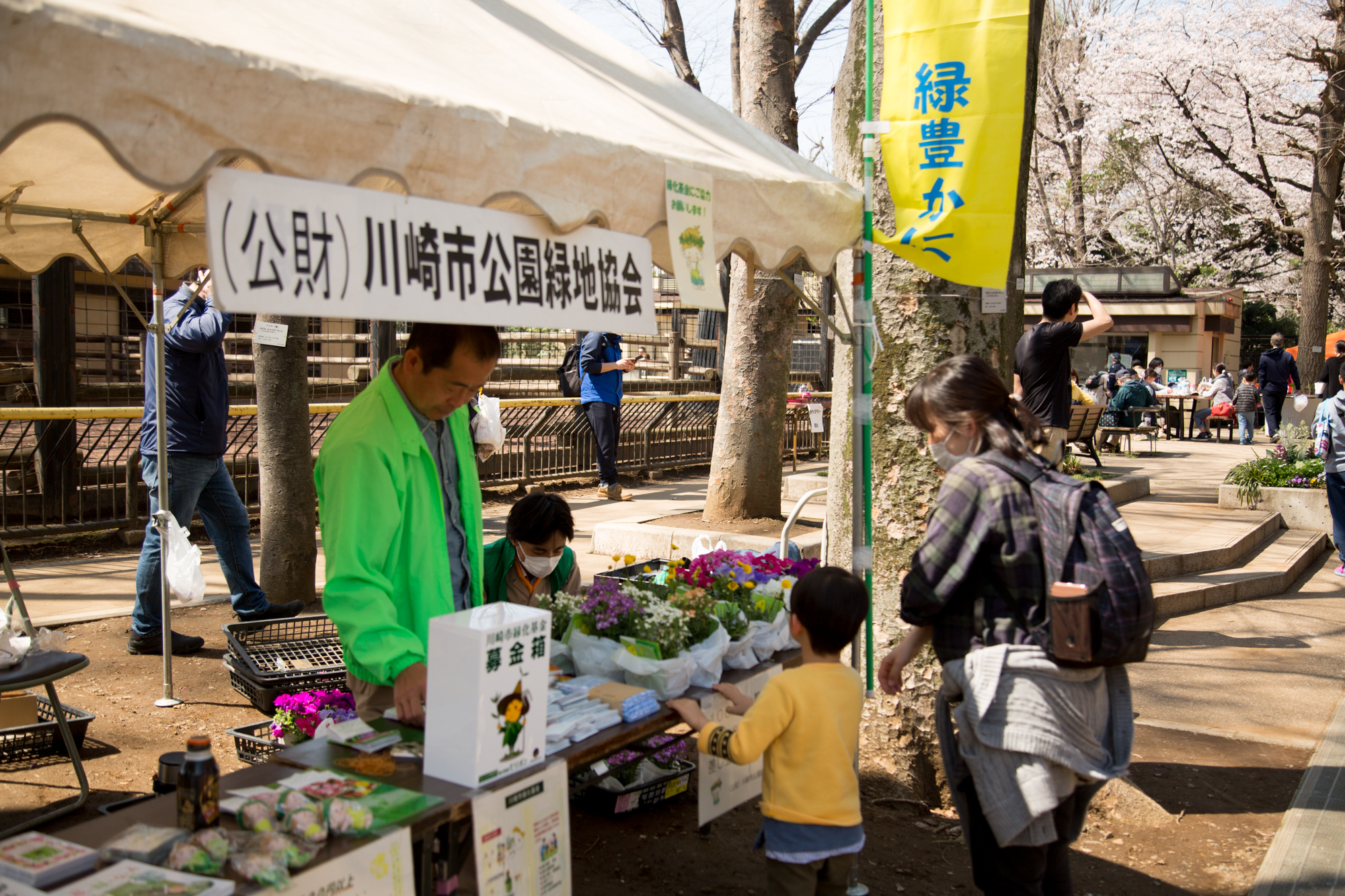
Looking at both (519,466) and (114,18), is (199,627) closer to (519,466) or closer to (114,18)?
(114,18)

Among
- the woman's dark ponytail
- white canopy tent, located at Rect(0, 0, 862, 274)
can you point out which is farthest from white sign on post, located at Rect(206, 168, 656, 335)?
the woman's dark ponytail

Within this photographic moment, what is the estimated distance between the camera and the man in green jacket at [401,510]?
2445 mm

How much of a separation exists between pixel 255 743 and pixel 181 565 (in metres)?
1.40

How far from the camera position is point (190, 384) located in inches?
213

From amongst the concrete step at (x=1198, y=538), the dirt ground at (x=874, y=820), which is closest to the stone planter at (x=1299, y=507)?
the concrete step at (x=1198, y=538)

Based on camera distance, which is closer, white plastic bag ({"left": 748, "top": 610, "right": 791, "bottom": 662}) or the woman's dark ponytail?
the woman's dark ponytail

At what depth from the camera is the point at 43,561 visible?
7.79 meters

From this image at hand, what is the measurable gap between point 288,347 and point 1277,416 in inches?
806

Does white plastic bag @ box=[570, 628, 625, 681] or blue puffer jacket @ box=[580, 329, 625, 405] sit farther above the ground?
blue puffer jacket @ box=[580, 329, 625, 405]

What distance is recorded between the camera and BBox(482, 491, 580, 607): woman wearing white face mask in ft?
12.0

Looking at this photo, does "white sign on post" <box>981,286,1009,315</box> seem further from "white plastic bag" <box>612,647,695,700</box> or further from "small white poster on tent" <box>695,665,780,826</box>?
"white plastic bag" <box>612,647,695,700</box>

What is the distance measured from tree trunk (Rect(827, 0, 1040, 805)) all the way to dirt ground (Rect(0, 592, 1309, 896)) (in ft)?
0.63

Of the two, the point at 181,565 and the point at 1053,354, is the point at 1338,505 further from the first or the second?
the point at 181,565

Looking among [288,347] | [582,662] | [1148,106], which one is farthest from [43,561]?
[1148,106]
